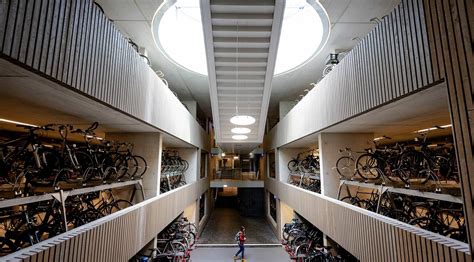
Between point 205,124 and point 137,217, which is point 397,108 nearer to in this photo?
point 137,217

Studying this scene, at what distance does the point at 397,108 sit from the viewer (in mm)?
3527

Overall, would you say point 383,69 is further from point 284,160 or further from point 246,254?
point 284,160

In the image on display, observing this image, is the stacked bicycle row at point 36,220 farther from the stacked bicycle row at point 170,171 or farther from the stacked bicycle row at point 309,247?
the stacked bicycle row at point 309,247

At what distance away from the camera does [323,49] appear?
22.4 ft

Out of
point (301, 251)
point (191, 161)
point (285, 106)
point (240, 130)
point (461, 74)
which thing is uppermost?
point (285, 106)

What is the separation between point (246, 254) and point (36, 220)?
7124 millimetres

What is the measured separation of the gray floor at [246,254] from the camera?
8.73 meters

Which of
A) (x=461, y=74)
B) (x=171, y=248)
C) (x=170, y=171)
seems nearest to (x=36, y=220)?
(x=171, y=248)

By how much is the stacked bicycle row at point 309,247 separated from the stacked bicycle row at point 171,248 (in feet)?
11.0

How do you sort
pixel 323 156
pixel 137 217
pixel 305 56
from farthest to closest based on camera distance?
pixel 305 56 → pixel 323 156 → pixel 137 217

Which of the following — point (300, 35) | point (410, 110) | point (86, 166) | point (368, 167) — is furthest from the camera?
point (300, 35)

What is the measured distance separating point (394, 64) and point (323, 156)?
11.1ft

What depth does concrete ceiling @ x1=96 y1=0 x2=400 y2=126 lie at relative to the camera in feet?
16.2

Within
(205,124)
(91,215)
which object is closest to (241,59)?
(91,215)
